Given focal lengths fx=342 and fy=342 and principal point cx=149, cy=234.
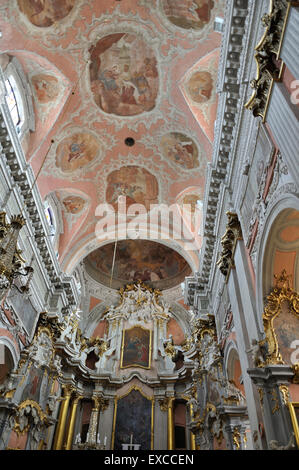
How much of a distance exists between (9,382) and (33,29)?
37.0 feet

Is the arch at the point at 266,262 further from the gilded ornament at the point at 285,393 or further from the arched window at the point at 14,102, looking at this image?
the arched window at the point at 14,102

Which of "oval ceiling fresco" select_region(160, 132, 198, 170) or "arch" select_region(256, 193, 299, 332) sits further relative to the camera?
"oval ceiling fresco" select_region(160, 132, 198, 170)

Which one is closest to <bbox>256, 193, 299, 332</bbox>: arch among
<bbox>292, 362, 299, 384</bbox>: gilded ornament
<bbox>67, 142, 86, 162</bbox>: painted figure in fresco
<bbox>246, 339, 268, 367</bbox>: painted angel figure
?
<bbox>246, 339, 268, 367</bbox>: painted angel figure

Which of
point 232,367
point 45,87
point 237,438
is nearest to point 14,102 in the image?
point 45,87

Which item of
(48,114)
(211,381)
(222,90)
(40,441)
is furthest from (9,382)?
(222,90)

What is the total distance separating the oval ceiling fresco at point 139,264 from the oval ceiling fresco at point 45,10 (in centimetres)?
1276

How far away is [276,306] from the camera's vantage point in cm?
761

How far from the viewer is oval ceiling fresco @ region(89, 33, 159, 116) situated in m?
12.8

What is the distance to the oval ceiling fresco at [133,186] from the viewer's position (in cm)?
1650

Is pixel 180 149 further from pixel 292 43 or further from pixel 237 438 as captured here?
pixel 237 438

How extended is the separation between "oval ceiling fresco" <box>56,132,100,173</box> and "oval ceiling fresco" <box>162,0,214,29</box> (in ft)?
18.5

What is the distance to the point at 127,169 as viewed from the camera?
16438 mm

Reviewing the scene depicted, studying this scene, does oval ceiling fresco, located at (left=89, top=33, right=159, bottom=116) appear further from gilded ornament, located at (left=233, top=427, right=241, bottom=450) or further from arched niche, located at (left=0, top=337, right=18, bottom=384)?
gilded ornament, located at (left=233, top=427, right=241, bottom=450)

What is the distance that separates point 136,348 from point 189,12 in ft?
52.0
